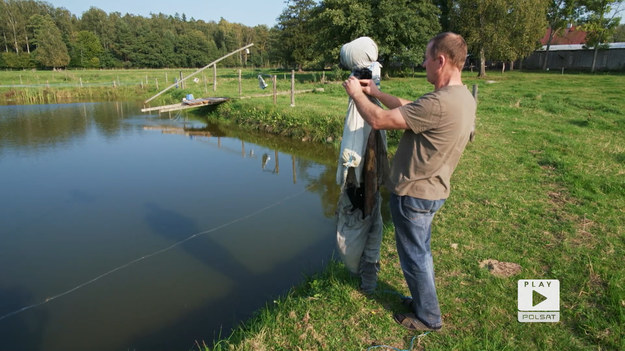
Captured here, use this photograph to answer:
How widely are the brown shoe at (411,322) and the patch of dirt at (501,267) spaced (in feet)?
3.67

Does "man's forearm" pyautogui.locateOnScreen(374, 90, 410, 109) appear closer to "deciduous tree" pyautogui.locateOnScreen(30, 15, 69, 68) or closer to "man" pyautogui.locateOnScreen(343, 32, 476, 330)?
"man" pyautogui.locateOnScreen(343, 32, 476, 330)

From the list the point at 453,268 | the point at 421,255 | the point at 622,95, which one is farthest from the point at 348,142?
the point at 622,95

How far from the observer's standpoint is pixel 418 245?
2.42 m

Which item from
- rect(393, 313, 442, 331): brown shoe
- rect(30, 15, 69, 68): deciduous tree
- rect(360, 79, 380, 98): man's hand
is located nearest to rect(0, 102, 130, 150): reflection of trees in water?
rect(360, 79, 380, 98): man's hand

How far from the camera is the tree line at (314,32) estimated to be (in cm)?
2323

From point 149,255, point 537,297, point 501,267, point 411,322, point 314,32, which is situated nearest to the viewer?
point 411,322

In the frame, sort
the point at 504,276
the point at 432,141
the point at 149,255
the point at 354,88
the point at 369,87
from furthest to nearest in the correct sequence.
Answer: the point at 149,255 < the point at 504,276 < the point at 369,87 < the point at 354,88 < the point at 432,141

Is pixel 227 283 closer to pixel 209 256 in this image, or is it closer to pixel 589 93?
pixel 209 256

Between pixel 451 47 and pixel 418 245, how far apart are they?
4.05 ft

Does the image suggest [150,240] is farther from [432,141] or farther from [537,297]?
[537,297]

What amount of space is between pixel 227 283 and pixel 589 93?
1714 cm

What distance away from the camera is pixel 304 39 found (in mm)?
38281

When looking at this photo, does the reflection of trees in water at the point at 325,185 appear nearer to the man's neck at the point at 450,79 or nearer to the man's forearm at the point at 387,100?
the man's forearm at the point at 387,100

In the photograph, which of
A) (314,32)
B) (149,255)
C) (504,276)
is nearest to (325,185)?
(149,255)
